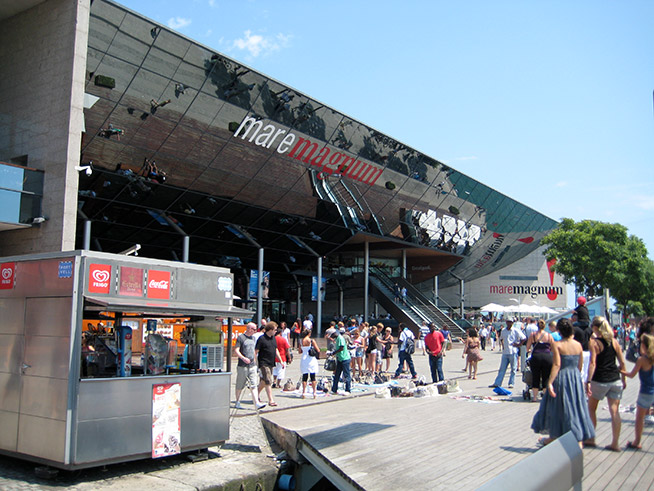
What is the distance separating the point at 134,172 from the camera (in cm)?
2352

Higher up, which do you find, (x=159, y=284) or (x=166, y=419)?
(x=159, y=284)

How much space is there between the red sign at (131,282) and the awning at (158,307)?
7cm

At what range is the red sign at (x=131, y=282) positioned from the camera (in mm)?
7230

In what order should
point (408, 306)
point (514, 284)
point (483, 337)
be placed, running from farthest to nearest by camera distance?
1. point (514, 284)
2. point (408, 306)
3. point (483, 337)

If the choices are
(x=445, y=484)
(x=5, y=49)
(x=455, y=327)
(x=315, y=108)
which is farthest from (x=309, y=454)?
(x=455, y=327)

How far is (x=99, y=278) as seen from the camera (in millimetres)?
6973

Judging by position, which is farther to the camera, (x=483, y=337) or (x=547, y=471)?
(x=483, y=337)

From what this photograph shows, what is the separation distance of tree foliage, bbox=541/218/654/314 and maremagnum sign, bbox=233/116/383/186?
16901 mm

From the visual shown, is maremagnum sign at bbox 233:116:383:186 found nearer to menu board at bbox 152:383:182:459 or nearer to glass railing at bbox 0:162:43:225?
glass railing at bbox 0:162:43:225


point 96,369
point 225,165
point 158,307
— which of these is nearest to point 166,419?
point 96,369

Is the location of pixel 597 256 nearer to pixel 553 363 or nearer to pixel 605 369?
pixel 605 369

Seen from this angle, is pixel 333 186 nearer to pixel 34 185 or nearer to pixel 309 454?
pixel 34 185

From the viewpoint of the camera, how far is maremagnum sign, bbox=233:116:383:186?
2543 centimetres

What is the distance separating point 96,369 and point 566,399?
556cm
